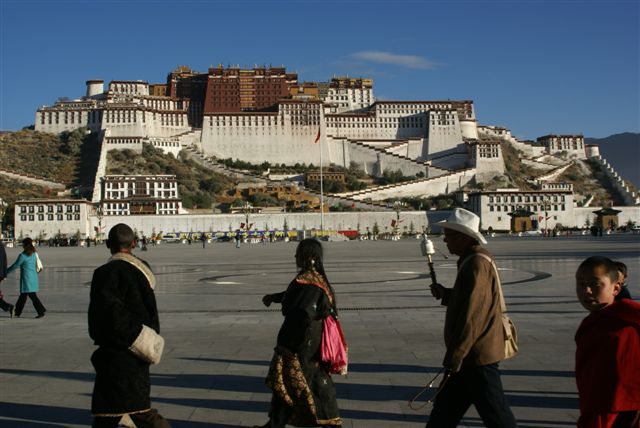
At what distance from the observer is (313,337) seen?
19.8ft

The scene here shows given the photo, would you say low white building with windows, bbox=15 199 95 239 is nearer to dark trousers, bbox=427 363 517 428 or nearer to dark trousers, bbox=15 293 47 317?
dark trousers, bbox=15 293 47 317

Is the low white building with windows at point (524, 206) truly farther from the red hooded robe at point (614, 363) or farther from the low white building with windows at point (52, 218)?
the red hooded robe at point (614, 363)

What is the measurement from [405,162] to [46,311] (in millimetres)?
103565

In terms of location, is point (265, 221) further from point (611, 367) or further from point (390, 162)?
point (611, 367)

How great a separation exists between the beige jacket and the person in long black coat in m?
1.12

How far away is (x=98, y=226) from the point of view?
9488 cm

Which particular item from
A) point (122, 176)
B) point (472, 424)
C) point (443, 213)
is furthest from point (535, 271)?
point (122, 176)

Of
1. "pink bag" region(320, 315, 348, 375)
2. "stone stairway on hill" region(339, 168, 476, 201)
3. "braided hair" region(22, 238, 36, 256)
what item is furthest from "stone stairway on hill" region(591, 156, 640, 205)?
"pink bag" region(320, 315, 348, 375)

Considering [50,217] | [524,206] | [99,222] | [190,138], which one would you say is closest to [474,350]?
[99,222]

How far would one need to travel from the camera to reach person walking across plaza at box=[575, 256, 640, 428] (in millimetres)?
3750

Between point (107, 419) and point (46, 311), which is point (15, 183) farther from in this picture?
point (107, 419)

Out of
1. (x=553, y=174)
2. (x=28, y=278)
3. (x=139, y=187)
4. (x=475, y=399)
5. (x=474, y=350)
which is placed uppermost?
(x=553, y=174)

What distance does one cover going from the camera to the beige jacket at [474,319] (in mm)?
5121

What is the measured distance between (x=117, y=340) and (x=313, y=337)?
1.46 m
